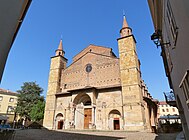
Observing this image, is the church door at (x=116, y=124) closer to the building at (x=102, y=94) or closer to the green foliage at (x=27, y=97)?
the building at (x=102, y=94)

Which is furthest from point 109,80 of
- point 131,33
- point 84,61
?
point 131,33

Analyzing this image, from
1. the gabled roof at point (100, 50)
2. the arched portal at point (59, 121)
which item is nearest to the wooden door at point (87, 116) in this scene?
the arched portal at point (59, 121)

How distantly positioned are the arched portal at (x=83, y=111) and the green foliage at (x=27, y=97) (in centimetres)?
1546

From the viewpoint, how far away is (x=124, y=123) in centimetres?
1738

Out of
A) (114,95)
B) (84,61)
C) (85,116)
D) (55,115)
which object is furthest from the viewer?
(84,61)

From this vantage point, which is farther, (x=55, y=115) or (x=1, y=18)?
(x=55, y=115)

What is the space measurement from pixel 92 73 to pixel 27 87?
19415 mm

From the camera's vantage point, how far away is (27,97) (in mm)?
32625

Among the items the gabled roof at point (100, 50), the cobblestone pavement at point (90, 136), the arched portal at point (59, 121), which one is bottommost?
the cobblestone pavement at point (90, 136)

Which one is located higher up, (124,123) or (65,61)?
(65,61)

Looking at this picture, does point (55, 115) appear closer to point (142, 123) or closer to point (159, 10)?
point (142, 123)

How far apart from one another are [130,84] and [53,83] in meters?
13.3

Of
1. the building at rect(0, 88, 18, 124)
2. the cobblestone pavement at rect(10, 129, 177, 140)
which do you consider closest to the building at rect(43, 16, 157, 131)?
the cobblestone pavement at rect(10, 129, 177, 140)

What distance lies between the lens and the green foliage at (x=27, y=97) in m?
31.4
